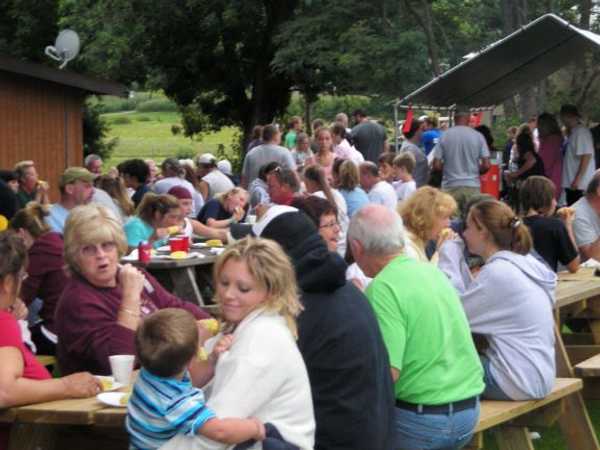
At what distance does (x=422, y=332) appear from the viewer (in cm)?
505

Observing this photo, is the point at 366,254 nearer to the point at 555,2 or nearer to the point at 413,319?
the point at 413,319

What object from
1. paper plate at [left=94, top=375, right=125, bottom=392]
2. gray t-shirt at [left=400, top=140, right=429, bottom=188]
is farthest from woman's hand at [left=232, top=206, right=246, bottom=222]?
paper plate at [left=94, top=375, right=125, bottom=392]

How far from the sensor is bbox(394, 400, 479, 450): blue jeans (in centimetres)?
515

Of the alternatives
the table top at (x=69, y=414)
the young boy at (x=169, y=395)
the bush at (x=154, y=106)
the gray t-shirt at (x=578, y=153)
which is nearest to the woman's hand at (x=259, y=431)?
the young boy at (x=169, y=395)

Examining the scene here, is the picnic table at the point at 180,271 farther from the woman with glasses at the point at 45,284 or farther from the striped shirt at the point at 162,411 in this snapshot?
the striped shirt at the point at 162,411

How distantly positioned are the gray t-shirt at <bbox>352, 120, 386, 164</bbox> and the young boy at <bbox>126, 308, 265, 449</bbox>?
14.6 metres

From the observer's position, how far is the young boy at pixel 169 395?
13.2 ft

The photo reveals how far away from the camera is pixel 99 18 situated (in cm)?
3016

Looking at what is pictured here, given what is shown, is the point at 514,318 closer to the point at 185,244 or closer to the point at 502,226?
the point at 502,226

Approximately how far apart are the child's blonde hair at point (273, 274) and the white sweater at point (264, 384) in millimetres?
41

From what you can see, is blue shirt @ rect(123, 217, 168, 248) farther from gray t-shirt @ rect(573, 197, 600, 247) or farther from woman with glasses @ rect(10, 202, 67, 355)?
gray t-shirt @ rect(573, 197, 600, 247)

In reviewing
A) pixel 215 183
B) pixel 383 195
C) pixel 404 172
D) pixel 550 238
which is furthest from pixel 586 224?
pixel 215 183

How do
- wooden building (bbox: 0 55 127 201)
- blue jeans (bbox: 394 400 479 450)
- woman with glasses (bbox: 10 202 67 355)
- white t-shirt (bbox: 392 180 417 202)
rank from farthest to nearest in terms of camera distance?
wooden building (bbox: 0 55 127 201), white t-shirt (bbox: 392 180 417 202), woman with glasses (bbox: 10 202 67 355), blue jeans (bbox: 394 400 479 450)

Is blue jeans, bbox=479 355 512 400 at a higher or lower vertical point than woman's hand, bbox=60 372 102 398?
lower
